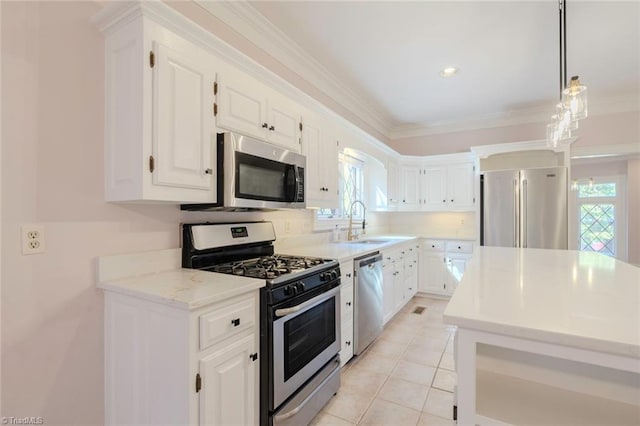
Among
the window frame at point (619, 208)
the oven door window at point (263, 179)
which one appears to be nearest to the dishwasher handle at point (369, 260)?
the oven door window at point (263, 179)

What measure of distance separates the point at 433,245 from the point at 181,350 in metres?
4.14

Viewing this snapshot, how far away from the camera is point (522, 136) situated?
15.0 ft

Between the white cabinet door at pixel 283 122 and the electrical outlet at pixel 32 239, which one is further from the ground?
the white cabinet door at pixel 283 122

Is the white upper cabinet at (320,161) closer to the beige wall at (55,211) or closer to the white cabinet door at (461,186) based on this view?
the beige wall at (55,211)

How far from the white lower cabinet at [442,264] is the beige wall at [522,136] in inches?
64.1

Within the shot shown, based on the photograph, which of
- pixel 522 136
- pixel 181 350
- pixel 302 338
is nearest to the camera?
pixel 181 350

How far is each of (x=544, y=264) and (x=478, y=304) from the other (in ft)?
3.82

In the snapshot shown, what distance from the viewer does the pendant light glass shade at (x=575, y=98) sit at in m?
1.83

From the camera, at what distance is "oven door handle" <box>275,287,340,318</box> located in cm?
162

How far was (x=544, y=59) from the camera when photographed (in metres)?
3.05

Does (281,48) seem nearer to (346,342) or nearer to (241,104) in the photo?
(241,104)

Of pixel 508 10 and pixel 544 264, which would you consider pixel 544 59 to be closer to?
pixel 508 10

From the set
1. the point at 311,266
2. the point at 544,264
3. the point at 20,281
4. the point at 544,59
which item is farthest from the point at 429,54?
the point at 20,281

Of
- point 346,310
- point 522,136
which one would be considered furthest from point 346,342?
point 522,136
